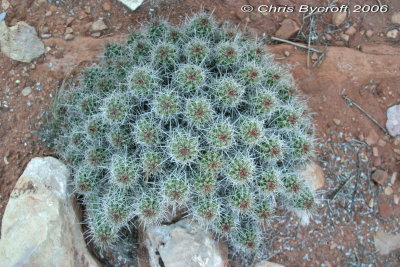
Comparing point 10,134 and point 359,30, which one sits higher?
point 359,30

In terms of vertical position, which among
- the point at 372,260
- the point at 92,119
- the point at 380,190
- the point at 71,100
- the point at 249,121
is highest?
the point at 249,121

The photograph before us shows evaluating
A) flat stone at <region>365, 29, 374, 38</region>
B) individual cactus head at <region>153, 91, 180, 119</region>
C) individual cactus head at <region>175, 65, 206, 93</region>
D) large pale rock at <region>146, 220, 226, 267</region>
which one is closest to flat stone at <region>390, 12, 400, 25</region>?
flat stone at <region>365, 29, 374, 38</region>

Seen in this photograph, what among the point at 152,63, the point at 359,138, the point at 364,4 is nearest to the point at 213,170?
the point at 152,63

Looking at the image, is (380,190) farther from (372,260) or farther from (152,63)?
(152,63)

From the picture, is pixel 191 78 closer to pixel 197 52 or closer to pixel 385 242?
pixel 197 52

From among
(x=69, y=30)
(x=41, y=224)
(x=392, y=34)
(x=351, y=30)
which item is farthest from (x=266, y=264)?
(x=69, y=30)

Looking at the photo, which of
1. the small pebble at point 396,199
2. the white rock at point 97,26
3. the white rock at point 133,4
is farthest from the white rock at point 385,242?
the white rock at point 97,26

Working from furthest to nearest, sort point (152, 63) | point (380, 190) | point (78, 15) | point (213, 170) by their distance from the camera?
point (78, 15), point (380, 190), point (152, 63), point (213, 170)
